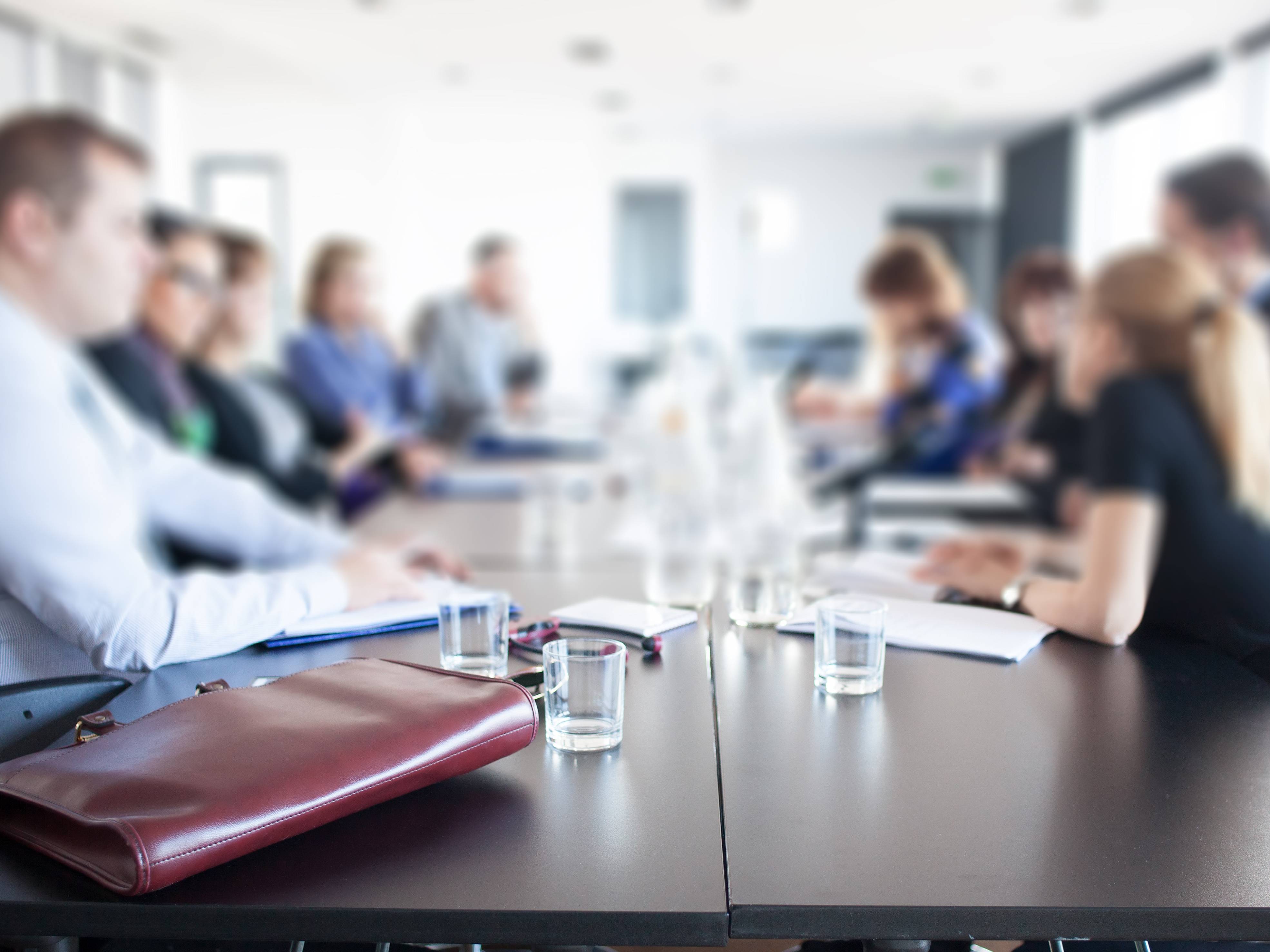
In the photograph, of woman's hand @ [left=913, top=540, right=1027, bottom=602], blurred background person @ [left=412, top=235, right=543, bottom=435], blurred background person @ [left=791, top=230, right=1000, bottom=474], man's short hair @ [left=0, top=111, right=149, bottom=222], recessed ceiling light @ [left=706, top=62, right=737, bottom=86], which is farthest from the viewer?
recessed ceiling light @ [left=706, top=62, right=737, bottom=86]

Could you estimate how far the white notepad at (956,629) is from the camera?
3.69 ft

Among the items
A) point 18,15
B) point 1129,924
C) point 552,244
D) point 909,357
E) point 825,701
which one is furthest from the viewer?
point 552,244

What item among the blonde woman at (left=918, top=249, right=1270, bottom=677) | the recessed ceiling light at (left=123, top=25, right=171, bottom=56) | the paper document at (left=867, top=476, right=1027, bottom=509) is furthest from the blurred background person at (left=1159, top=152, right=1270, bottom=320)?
the recessed ceiling light at (left=123, top=25, right=171, bottom=56)

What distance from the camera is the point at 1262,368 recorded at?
1.66 metres

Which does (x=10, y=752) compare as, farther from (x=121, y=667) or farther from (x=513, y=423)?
(x=513, y=423)

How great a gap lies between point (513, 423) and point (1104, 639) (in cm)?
327

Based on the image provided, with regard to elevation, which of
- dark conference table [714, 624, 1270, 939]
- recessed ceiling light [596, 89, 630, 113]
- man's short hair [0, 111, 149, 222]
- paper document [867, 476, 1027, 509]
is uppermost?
recessed ceiling light [596, 89, 630, 113]

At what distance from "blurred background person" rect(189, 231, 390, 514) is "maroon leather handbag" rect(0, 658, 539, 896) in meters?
2.49

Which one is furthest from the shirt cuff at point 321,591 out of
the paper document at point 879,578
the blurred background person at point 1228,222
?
the blurred background person at point 1228,222

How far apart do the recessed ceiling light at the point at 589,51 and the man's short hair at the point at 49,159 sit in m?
5.19

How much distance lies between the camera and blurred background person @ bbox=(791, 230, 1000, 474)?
13.3ft

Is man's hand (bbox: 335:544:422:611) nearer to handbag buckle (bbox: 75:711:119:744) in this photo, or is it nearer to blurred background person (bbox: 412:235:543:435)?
handbag buckle (bbox: 75:711:119:744)

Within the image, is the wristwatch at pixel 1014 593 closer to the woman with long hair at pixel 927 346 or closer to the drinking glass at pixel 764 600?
the drinking glass at pixel 764 600

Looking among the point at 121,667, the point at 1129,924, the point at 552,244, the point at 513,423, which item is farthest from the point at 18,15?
the point at 1129,924
